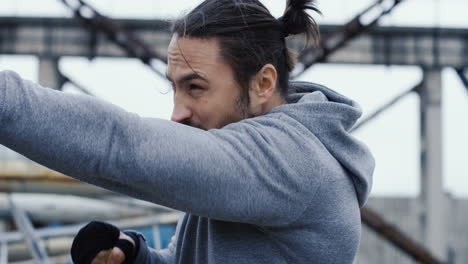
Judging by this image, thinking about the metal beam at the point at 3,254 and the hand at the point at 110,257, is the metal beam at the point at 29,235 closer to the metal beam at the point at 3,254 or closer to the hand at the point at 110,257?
the metal beam at the point at 3,254

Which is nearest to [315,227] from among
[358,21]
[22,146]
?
[22,146]

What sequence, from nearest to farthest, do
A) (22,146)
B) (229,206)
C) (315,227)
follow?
(22,146) → (229,206) → (315,227)

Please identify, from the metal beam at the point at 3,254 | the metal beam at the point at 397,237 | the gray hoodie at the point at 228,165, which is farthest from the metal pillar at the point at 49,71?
the gray hoodie at the point at 228,165

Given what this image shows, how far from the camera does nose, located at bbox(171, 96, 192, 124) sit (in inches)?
39.3

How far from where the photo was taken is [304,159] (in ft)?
2.87

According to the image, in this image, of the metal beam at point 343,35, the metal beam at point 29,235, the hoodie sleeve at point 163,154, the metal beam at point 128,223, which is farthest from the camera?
the metal beam at point 343,35

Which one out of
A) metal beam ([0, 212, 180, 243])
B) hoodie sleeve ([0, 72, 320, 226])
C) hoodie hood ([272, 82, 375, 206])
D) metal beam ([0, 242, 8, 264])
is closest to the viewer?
hoodie sleeve ([0, 72, 320, 226])

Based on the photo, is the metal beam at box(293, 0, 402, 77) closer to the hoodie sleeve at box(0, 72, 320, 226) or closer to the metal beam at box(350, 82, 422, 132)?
the metal beam at box(350, 82, 422, 132)

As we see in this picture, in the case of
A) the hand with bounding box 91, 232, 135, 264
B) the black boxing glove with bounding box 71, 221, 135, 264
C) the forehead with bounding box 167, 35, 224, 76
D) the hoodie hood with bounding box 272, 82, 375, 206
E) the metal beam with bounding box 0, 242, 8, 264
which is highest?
the forehead with bounding box 167, 35, 224, 76

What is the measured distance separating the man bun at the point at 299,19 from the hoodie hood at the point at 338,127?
0.12 meters

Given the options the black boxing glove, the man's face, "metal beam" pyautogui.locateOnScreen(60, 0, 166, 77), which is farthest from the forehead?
"metal beam" pyautogui.locateOnScreen(60, 0, 166, 77)

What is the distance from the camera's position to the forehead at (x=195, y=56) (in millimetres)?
982

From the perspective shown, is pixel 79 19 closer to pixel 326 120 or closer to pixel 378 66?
pixel 378 66

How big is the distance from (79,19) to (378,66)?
304 cm
